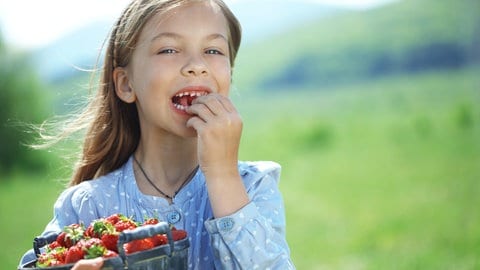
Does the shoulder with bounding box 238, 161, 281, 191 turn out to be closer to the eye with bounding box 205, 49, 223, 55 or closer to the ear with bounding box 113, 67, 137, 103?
the eye with bounding box 205, 49, 223, 55

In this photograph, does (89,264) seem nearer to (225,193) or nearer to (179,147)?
(225,193)

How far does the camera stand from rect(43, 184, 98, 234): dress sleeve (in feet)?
10.3

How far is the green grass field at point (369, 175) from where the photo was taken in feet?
27.2

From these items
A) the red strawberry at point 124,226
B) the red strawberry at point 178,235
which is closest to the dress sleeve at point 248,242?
the red strawberry at point 178,235

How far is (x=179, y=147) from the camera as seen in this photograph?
3.38m

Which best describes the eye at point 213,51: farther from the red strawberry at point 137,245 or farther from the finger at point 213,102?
the red strawberry at point 137,245

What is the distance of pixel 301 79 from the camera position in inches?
631

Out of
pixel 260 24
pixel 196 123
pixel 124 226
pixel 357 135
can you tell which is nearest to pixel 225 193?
pixel 196 123

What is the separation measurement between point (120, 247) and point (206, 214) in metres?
0.93

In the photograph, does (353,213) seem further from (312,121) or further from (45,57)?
(45,57)

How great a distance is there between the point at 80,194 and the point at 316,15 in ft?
52.8

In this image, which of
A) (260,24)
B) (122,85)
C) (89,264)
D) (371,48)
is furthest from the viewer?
(260,24)

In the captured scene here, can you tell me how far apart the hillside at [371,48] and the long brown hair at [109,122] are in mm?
11450

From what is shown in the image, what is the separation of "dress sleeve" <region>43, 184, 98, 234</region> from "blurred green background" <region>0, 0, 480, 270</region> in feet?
10.2
